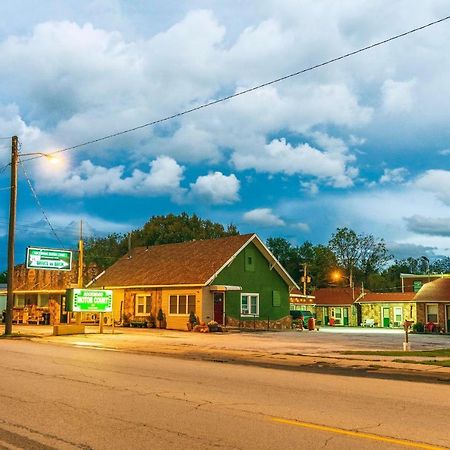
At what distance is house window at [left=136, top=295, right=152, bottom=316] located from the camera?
42.0m

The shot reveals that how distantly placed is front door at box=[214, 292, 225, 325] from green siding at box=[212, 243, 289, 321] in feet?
1.40

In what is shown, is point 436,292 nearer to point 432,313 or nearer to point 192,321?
point 432,313

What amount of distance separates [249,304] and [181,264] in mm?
5558

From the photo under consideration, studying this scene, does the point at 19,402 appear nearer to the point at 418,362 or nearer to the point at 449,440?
the point at 449,440

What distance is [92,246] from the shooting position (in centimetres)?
9525

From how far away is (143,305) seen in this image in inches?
1672

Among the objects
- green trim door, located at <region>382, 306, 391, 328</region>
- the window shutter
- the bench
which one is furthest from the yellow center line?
the bench

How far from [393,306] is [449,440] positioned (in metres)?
58.3

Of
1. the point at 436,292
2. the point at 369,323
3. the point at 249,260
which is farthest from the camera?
the point at 369,323

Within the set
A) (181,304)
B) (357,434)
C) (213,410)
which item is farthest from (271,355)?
(181,304)

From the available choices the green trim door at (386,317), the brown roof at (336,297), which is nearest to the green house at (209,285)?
the green trim door at (386,317)

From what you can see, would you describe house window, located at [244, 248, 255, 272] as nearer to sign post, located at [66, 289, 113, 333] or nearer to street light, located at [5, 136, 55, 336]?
sign post, located at [66, 289, 113, 333]

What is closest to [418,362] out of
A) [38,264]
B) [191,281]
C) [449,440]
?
[449,440]

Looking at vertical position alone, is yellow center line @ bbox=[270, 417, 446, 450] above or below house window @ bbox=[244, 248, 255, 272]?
below
